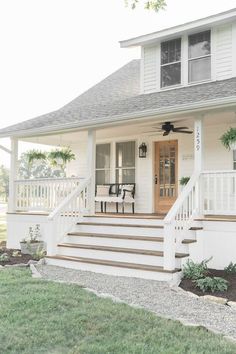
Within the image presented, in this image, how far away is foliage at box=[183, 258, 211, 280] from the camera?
22.9 ft

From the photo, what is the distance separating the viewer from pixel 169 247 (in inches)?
285

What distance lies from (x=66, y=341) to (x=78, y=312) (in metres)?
0.82

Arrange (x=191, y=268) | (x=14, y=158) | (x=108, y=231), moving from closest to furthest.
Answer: (x=191, y=268) < (x=108, y=231) < (x=14, y=158)

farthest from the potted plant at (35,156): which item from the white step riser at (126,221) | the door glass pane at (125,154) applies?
the white step riser at (126,221)

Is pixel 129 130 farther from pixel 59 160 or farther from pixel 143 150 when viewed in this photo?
pixel 59 160

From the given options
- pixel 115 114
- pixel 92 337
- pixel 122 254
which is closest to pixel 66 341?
pixel 92 337

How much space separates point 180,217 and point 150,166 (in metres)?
4.35

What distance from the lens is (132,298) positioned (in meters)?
5.92

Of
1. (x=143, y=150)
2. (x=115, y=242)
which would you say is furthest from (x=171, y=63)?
(x=115, y=242)

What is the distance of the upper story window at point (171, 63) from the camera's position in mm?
11180

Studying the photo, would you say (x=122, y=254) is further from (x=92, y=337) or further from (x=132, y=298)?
(x=92, y=337)

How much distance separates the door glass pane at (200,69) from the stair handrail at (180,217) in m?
3.41

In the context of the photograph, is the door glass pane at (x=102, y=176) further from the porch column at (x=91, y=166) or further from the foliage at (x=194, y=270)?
the foliage at (x=194, y=270)

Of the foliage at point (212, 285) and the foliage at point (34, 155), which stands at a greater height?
the foliage at point (34, 155)
